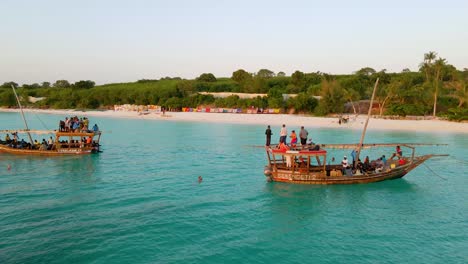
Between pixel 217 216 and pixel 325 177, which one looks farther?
pixel 325 177

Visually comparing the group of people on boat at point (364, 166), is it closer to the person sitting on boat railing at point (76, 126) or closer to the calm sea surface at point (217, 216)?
the calm sea surface at point (217, 216)

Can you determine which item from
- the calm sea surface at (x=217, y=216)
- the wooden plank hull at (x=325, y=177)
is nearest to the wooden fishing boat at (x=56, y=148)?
the calm sea surface at (x=217, y=216)

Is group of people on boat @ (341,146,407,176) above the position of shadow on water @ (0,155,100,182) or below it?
Result: above

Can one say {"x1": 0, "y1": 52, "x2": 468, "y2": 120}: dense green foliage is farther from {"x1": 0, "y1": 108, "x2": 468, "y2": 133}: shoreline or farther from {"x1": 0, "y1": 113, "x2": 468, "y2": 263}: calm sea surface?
{"x1": 0, "y1": 113, "x2": 468, "y2": 263}: calm sea surface

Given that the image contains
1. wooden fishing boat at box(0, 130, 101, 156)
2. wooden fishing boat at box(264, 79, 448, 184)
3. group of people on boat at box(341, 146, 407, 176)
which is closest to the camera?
wooden fishing boat at box(264, 79, 448, 184)

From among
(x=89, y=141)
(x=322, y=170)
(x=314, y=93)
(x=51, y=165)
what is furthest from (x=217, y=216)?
(x=314, y=93)

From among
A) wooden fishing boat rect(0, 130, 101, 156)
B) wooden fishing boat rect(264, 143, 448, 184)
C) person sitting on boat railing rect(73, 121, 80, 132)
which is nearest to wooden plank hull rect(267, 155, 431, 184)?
wooden fishing boat rect(264, 143, 448, 184)

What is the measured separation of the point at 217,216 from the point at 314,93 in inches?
2915

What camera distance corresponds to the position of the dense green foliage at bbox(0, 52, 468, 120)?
232 feet

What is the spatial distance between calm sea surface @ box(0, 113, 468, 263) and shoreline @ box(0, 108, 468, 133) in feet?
102

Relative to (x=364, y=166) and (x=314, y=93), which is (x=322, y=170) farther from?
(x=314, y=93)

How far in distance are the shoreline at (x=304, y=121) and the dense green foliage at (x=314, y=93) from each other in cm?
529

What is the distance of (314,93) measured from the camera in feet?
288

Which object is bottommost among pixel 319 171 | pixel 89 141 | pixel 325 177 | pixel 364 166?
pixel 325 177
